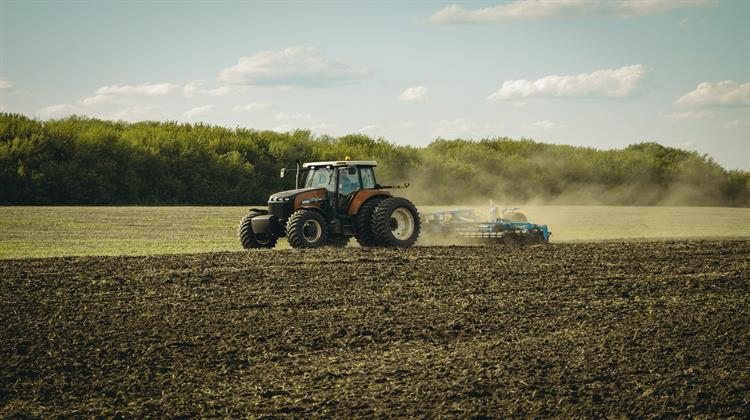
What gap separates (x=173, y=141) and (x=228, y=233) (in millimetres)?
27512

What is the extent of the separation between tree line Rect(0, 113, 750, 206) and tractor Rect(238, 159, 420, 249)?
82.3 ft

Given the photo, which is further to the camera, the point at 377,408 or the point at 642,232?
the point at 642,232

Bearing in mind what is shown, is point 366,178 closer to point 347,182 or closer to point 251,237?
point 347,182

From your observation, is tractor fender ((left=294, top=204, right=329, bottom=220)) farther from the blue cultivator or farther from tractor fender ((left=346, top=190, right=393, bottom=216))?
the blue cultivator

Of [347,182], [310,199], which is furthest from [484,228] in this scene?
[310,199]

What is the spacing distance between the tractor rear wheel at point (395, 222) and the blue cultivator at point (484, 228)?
206cm

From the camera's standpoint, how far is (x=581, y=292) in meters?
14.2

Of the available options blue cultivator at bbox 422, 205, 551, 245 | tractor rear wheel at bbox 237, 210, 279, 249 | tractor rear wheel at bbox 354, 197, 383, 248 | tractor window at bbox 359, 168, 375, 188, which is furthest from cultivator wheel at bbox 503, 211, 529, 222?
tractor rear wheel at bbox 237, 210, 279, 249

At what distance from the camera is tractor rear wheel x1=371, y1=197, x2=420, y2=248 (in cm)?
1923

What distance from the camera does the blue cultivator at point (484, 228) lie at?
2153cm

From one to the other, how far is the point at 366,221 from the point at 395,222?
42.6 inches

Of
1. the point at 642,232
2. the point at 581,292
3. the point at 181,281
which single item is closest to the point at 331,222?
the point at 181,281

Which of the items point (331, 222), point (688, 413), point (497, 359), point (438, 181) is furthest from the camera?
point (438, 181)

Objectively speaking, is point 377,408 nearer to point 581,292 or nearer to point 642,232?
point 581,292
